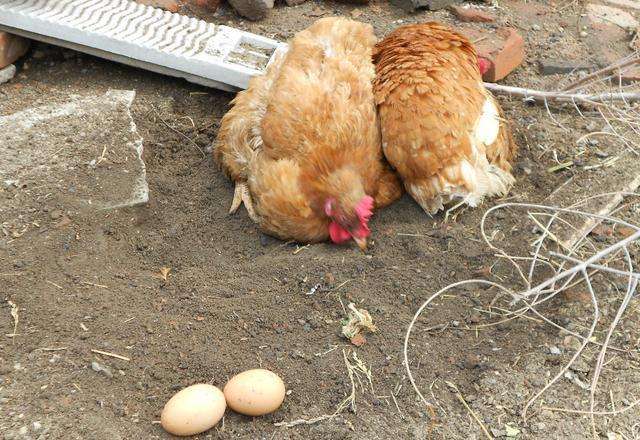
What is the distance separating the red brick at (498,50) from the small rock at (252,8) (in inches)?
51.0

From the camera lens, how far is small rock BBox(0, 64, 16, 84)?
374cm

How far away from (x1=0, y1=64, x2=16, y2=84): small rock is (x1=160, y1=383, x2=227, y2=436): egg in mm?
2480

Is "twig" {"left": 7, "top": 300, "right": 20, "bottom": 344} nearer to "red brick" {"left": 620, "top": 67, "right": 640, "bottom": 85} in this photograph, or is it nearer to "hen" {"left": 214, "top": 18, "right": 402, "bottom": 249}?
"hen" {"left": 214, "top": 18, "right": 402, "bottom": 249}

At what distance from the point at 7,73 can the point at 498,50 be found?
2.84 meters

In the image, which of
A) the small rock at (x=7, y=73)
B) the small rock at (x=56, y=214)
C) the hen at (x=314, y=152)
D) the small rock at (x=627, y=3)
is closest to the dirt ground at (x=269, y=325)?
the small rock at (x=56, y=214)

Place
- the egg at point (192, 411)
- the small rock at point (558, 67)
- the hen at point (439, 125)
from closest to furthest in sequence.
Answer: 1. the egg at point (192, 411)
2. the hen at point (439, 125)
3. the small rock at point (558, 67)

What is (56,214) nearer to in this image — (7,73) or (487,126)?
(7,73)

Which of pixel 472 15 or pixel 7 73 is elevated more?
pixel 472 15

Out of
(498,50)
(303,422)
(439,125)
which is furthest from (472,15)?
(303,422)

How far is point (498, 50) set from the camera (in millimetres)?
3854

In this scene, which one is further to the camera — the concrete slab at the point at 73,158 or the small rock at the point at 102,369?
the concrete slab at the point at 73,158

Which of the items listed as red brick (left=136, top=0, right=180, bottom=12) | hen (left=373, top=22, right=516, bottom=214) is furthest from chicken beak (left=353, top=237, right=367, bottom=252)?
red brick (left=136, top=0, right=180, bottom=12)

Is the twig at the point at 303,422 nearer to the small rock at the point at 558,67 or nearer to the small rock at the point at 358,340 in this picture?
the small rock at the point at 358,340

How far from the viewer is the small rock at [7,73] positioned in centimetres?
374
